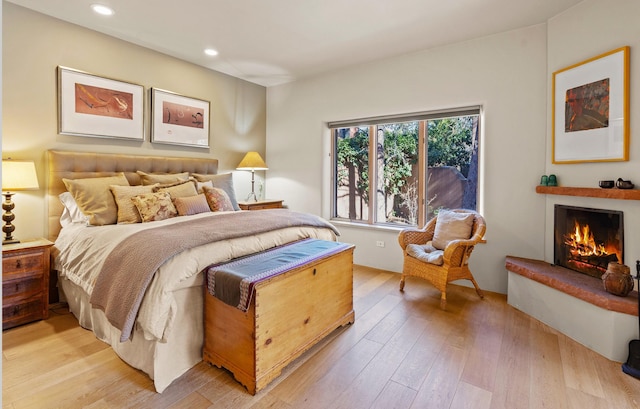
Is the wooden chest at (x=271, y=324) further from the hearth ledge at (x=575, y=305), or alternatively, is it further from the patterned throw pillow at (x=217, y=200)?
the hearth ledge at (x=575, y=305)

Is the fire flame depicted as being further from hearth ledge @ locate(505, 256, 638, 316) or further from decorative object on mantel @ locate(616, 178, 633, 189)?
decorative object on mantel @ locate(616, 178, 633, 189)

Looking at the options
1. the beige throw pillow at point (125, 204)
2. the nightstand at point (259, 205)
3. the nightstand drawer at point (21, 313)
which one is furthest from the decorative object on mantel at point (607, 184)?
the nightstand drawer at point (21, 313)

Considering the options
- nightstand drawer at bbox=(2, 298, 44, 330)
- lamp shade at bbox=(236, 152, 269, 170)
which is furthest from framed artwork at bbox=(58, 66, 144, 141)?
nightstand drawer at bbox=(2, 298, 44, 330)

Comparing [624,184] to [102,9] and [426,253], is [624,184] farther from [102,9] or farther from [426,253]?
[102,9]

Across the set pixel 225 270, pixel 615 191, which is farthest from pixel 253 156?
pixel 615 191

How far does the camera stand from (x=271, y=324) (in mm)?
2039

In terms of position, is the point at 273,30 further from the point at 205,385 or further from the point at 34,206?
the point at 205,385

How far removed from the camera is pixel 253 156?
479 centimetres

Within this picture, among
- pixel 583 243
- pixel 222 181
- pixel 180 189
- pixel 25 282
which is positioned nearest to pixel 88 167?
pixel 180 189

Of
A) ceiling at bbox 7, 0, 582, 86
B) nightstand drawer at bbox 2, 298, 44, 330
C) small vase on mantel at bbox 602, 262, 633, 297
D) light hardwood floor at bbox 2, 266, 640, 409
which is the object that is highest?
ceiling at bbox 7, 0, 582, 86

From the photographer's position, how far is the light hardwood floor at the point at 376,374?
6.26ft

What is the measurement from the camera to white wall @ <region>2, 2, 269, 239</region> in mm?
2951

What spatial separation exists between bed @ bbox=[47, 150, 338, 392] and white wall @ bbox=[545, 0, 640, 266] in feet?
7.08

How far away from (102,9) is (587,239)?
4620 mm
